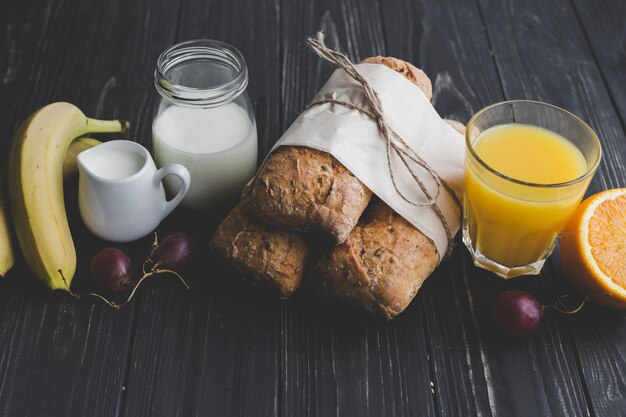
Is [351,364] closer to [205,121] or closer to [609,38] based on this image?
[205,121]

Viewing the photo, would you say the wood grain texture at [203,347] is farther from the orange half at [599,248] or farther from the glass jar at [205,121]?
the orange half at [599,248]

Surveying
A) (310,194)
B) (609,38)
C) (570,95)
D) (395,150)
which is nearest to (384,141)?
(395,150)

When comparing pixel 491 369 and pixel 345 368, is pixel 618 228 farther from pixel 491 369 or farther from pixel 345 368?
pixel 345 368

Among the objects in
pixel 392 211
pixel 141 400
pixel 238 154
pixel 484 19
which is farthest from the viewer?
pixel 484 19

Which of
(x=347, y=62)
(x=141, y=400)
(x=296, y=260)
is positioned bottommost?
(x=141, y=400)

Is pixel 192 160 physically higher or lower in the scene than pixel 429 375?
higher

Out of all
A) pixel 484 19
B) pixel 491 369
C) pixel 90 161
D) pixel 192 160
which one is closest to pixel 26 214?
pixel 90 161

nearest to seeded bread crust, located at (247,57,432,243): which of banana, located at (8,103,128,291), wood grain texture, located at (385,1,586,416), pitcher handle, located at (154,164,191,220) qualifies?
pitcher handle, located at (154,164,191,220)
